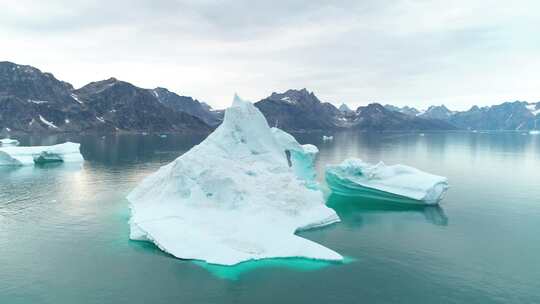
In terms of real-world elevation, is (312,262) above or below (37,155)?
below

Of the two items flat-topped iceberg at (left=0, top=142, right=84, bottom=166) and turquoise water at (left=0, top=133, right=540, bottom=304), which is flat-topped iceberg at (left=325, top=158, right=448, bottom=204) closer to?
turquoise water at (left=0, top=133, right=540, bottom=304)

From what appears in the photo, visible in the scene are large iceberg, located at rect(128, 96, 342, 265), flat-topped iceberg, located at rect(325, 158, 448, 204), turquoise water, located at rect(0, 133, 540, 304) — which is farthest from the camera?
flat-topped iceberg, located at rect(325, 158, 448, 204)

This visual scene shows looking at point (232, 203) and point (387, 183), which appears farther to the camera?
point (387, 183)

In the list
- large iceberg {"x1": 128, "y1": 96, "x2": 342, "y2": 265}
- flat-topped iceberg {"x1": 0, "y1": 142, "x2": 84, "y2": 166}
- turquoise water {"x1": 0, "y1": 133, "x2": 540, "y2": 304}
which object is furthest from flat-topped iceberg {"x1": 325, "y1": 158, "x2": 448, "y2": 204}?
flat-topped iceberg {"x1": 0, "y1": 142, "x2": 84, "y2": 166}

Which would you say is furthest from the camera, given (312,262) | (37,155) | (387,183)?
(37,155)

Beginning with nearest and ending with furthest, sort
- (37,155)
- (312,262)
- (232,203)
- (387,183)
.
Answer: (312,262)
(232,203)
(387,183)
(37,155)

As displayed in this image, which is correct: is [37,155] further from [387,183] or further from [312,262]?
[312,262]

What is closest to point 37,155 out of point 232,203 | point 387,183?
point 232,203
